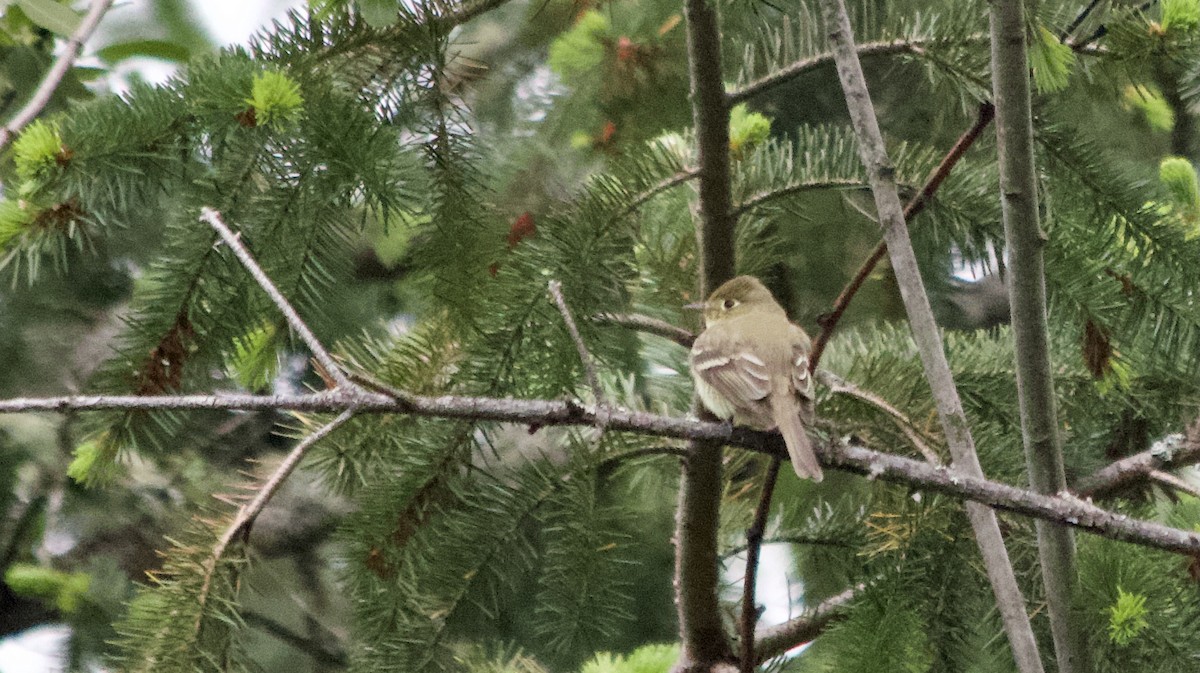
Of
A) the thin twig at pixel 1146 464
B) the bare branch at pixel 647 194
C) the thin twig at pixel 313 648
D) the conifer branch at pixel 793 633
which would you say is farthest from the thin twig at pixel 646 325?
the thin twig at pixel 313 648

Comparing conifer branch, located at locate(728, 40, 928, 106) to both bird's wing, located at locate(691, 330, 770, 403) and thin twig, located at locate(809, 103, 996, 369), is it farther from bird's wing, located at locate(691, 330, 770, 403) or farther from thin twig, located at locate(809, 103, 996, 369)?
bird's wing, located at locate(691, 330, 770, 403)

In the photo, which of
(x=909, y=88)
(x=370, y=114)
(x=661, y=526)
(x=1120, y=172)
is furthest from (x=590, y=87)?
(x=1120, y=172)

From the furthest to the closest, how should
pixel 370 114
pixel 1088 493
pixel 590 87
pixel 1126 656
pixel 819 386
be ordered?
pixel 590 87 < pixel 819 386 < pixel 1088 493 < pixel 370 114 < pixel 1126 656

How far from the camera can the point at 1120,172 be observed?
1.70m

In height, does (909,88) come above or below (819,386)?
above

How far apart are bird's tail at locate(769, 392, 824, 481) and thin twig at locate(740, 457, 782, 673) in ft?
0.30

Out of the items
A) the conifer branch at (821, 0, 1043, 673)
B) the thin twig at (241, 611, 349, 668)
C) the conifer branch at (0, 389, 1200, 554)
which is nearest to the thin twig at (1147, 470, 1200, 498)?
the conifer branch at (0, 389, 1200, 554)

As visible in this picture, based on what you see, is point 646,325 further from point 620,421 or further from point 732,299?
point 620,421

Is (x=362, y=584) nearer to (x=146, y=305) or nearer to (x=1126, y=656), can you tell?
(x=146, y=305)

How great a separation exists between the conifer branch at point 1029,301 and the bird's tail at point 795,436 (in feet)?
0.99

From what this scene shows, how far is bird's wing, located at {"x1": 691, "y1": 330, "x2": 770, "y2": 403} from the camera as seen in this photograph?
1972 millimetres

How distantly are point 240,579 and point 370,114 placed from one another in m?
0.68

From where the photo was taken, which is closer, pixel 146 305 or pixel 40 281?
pixel 146 305

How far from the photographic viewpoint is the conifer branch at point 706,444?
171 centimetres
